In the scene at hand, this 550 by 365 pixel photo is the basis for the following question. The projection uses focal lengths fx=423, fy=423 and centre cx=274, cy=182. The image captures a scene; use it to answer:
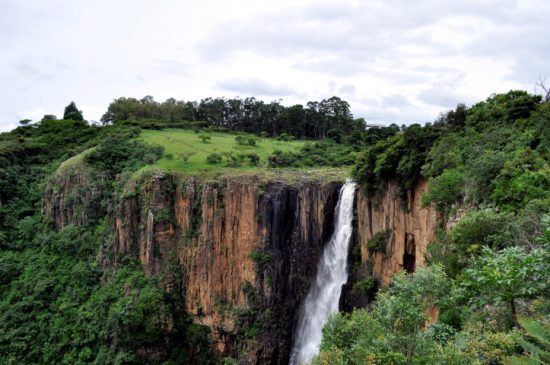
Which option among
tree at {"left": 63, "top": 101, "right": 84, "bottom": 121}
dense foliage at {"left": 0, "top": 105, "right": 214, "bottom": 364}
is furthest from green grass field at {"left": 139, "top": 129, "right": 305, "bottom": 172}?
tree at {"left": 63, "top": 101, "right": 84, "bottom": 121}

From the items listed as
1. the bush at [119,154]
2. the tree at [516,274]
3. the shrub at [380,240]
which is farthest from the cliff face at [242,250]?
the tree at [516,274]

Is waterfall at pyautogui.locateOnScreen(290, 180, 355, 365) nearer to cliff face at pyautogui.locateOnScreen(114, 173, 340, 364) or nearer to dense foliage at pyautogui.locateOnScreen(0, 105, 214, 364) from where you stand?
cliff face at pyautogui.locateOnScreen(114, 173, 340, 364)

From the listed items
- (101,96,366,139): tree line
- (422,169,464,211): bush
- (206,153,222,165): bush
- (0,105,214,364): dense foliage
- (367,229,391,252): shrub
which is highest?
(101,96,366,139): tree line

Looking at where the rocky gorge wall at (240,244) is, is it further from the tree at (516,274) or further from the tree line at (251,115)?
the tree line at (251,115)

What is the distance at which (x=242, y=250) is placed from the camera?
29.0 m

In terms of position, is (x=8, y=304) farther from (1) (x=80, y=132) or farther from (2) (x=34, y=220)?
(1) (x=80, y=132)

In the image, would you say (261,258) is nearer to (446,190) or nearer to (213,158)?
(213,158)

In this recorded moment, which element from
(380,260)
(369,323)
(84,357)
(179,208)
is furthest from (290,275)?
(369,323)

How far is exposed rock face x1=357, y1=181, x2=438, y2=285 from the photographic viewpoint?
19.5 m

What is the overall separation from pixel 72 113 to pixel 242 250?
45184 mm

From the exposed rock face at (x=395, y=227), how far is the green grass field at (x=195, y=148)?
461 inches

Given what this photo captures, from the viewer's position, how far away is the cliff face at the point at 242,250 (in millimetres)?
28109

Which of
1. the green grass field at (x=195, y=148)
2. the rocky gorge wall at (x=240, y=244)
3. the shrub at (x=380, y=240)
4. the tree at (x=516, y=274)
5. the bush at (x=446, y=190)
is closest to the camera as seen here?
the tree at (x=516, y=274)

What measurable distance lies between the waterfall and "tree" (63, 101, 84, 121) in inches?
1878
